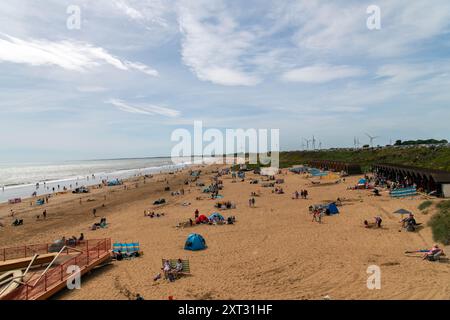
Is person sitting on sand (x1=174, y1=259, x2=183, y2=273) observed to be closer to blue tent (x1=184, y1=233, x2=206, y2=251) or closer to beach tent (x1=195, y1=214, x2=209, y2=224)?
blue tent (x1=184, y1=233, x2=206, y2=251)

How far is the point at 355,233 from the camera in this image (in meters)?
20.0

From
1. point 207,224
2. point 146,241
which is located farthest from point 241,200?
point 146,241

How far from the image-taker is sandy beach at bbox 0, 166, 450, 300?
12.3 meters

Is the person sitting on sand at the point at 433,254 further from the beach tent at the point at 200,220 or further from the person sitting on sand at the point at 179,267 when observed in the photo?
the beach tent at the point at 200,220

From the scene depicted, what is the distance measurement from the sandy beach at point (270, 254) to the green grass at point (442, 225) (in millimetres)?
484

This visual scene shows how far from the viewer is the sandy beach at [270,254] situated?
1230cm

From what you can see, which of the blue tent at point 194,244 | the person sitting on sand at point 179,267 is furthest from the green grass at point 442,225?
the person sitting on sand at point 179,267

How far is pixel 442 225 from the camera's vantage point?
58.1 ft

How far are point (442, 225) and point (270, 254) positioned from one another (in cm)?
1005

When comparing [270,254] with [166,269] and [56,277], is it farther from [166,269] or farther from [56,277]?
[56,277]

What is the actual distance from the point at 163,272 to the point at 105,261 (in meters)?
3.81

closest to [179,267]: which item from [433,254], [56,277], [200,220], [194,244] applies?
[194,244]
